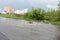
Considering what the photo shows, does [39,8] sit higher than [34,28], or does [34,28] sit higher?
[39,8]

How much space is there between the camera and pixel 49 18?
641cm

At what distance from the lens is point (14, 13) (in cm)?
721

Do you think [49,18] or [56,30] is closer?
[56,30]

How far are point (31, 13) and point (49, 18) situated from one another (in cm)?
116

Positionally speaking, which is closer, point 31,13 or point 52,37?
point 52,37

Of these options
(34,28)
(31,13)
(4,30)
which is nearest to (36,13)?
(31,13)

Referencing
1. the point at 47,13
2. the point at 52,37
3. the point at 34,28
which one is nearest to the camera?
the point at 52,37

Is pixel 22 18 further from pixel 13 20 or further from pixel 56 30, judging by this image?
pixel 56 30

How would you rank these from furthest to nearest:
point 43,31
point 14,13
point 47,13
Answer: point 14,13 → point 47,13 → point 43,31

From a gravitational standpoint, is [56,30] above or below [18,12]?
below

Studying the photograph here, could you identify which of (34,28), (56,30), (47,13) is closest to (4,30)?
(34,28)

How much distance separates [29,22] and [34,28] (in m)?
0.81

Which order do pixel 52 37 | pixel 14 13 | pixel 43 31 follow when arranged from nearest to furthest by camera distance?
pixel 52 37 → pixel 43 31 → pixel 14 13

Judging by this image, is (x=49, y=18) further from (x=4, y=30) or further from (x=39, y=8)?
(x=4, y=30)
